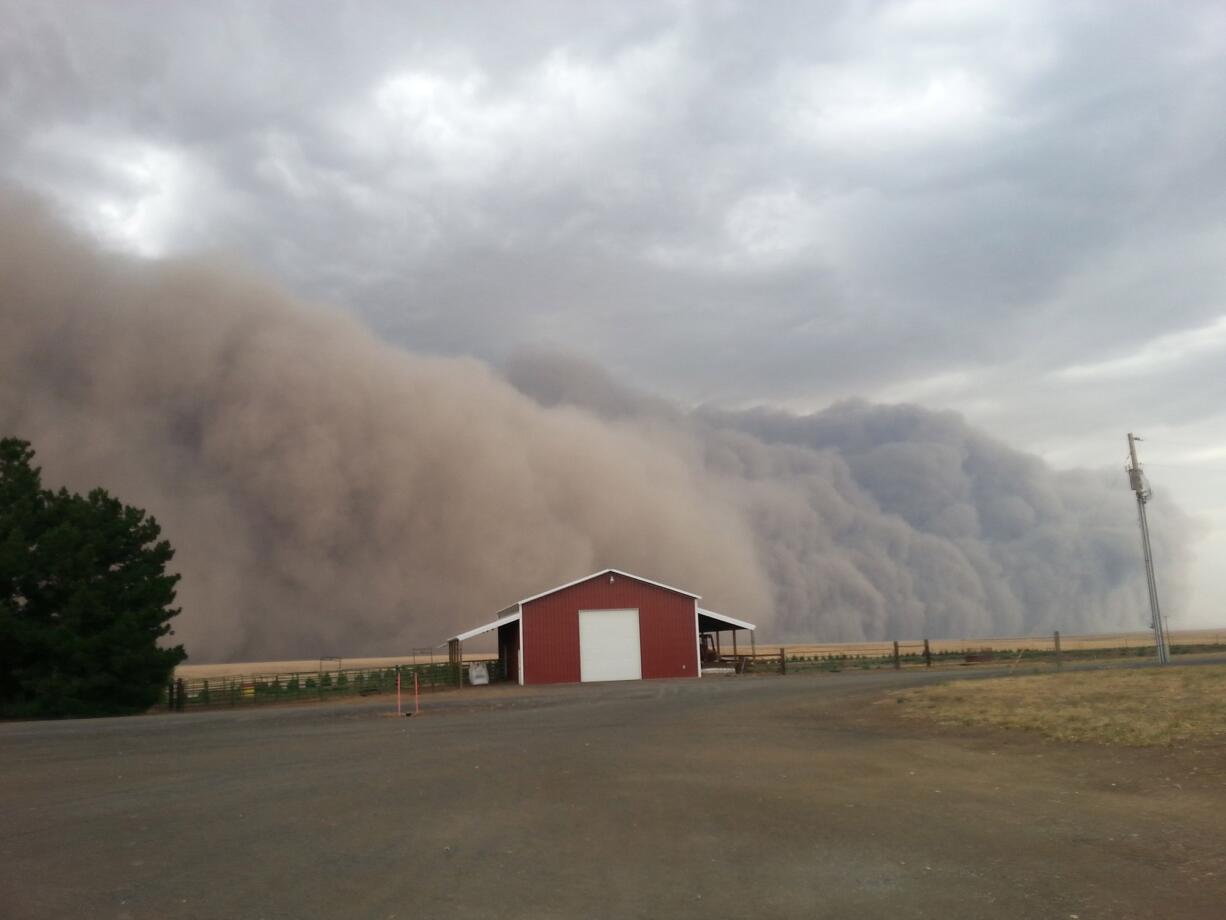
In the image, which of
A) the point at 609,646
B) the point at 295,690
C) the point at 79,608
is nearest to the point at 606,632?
the point at 609,646

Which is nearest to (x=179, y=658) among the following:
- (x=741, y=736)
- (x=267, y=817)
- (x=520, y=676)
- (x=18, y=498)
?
(x=18, y=498)

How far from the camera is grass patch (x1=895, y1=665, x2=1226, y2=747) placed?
12461 millimetres

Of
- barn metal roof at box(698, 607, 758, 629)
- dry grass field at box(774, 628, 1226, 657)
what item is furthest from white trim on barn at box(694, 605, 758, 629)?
dry grass field at box(774, 628, 1226, 657)

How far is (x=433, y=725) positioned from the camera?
19.3m

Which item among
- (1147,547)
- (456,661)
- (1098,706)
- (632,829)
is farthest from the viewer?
(456,661)

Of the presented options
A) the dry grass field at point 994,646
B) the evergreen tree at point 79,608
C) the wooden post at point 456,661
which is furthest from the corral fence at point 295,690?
the dry grass field at point 994,646

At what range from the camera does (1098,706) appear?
50.2 feet

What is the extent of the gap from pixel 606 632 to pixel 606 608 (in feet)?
2.86

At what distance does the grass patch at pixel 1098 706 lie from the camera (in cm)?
1246

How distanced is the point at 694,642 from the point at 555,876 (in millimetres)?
31067

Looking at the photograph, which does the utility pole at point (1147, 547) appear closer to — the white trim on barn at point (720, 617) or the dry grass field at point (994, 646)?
the white trim on barn at point (720, 617)

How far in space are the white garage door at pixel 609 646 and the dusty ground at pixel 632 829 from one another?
21.1 m

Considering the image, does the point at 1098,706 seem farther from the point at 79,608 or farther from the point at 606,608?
the point at 79,608

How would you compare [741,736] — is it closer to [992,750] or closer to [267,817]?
[992,750]
